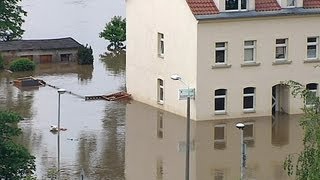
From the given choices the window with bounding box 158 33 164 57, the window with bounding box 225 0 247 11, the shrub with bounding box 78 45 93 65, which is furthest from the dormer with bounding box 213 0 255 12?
the shrub with bounding box 78 45 93 65

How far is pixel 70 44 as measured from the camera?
172 ft

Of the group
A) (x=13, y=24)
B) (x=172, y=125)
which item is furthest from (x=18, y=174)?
(x=172, y=125)

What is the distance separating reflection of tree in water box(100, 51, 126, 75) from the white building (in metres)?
10.8

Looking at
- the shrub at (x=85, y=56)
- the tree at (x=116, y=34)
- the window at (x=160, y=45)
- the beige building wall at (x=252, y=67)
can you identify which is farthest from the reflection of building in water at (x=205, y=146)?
the tree at (x=116, y=34)

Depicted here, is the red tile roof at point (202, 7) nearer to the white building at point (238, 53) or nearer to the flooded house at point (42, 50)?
the white building at point (238, 53)

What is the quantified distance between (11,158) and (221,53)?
1707cm

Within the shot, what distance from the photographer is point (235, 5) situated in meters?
37.8

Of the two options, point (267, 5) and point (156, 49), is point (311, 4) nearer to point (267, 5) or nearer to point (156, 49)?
point (267, 5)

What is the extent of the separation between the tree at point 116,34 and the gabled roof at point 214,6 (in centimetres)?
1901

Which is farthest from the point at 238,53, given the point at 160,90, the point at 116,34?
the point at 116,34

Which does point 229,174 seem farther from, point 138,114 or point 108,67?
point 108,67

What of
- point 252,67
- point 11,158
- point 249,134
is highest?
point 252,67

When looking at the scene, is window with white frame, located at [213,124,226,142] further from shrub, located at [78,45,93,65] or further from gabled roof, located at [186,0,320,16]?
shrub, located at [78,45,93,65]

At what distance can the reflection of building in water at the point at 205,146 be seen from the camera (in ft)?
102
